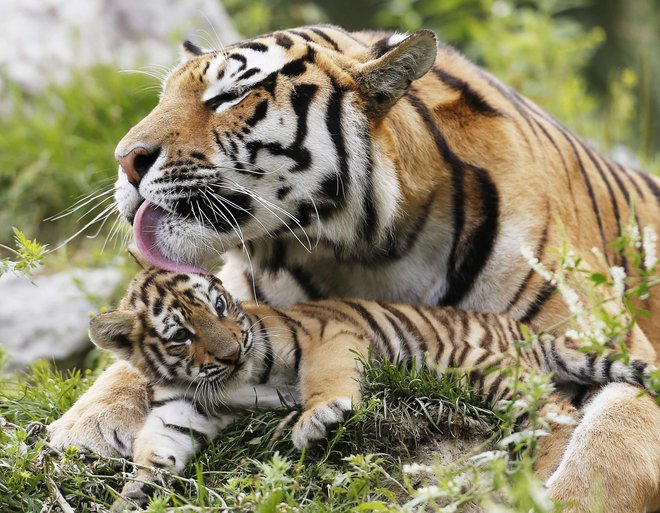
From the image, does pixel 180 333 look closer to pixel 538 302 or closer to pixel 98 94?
pixel 538 302

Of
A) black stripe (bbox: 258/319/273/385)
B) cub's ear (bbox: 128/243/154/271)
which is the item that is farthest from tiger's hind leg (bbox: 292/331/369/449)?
cub's ear (bbox: 128/243/154/271)

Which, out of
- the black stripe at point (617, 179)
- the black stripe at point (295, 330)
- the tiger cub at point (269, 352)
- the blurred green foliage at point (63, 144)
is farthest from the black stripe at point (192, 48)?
the blurred green foliage at point (63, 144)

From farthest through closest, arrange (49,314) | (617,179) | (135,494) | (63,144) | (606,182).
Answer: (63,144) → (49,314) → (617,179) → (606,182) → (135,494)

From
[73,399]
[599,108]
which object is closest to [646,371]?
[73,399]

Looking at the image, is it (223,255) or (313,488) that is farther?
(223,255)

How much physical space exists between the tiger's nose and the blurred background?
4.97ft

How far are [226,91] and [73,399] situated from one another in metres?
1.20

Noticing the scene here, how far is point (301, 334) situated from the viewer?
10.5 feet

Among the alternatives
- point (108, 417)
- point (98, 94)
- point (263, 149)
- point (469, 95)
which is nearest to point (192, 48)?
point (263, 149)

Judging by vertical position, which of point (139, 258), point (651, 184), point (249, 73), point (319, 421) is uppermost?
point (249, 73)

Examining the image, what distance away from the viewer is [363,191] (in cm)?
328

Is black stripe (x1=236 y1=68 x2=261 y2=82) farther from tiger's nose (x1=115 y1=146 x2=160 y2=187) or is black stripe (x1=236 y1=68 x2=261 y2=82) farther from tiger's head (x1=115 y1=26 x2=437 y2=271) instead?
tiger's nose (x1=115 y1=146 x2=160 y2=187)

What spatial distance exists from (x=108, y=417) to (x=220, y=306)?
480 mm

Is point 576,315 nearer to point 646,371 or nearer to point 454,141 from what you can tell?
A: point 646,371
